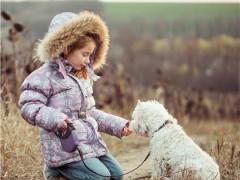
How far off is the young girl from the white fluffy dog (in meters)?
0.24

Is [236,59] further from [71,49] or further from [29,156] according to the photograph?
[71,49]

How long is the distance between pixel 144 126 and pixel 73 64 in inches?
30.6

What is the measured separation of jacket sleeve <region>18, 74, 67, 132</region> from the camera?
473 cm

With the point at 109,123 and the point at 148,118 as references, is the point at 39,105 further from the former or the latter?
the point at 148,118

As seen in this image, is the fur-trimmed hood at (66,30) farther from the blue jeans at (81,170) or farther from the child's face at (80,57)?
the blue jeans at (81,170)

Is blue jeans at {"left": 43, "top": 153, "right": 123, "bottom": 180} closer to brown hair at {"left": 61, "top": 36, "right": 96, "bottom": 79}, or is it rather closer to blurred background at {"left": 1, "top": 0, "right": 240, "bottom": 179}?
brown hair at {"left": 61, "top": 36, "right": 96, "bottom": 79}

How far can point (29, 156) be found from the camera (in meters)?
6.93

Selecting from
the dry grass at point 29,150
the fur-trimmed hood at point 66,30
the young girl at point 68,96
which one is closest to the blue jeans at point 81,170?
the young girl at point 68,96

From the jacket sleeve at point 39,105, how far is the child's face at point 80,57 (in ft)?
0.86

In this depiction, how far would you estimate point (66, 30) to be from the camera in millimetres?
5066

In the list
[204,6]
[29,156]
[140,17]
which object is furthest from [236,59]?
[29,156]

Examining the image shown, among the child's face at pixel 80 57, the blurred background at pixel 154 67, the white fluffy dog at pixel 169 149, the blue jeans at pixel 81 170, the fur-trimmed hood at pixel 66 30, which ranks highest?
the blurred background at pixel 154 67

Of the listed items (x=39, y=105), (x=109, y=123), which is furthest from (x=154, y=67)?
(x=39, y=105)

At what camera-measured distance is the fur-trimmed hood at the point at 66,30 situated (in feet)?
16.6
